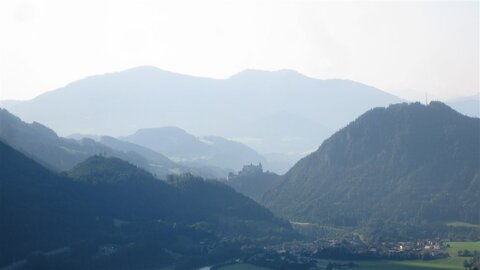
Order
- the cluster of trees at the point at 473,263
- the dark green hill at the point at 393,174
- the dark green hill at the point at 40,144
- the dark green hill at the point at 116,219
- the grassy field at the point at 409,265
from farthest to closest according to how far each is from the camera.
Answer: the dark green hill at the point at 40,144 → the dark green hill at the point at 393,174 → the grassy field at the point at 409,265 → the dark green hill at the point at 116,219 → the cluster of trees at the point at 473,263

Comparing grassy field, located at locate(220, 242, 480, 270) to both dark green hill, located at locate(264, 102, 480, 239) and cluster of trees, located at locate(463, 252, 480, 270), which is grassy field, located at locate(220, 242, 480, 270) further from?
dark green hill, located at locate(264, 102, 480, 239)

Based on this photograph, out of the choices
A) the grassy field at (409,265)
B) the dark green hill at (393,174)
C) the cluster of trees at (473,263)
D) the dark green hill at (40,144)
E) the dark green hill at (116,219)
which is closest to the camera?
the cluster of trees at (473,263)

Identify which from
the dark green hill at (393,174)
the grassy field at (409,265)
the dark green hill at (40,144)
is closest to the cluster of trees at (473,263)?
the grassy field at (409,265)

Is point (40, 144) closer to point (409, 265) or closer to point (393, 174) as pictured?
point (393, 174)

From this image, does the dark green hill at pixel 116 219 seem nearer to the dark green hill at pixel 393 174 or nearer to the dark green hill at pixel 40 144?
the dark green hill at pixel 393 174

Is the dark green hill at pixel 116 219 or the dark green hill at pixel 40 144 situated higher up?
the dark green hill at pixel 40 144

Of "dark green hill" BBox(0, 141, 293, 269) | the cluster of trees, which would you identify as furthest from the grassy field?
"dark green hill" BBox(0, 141, 293, 269)
